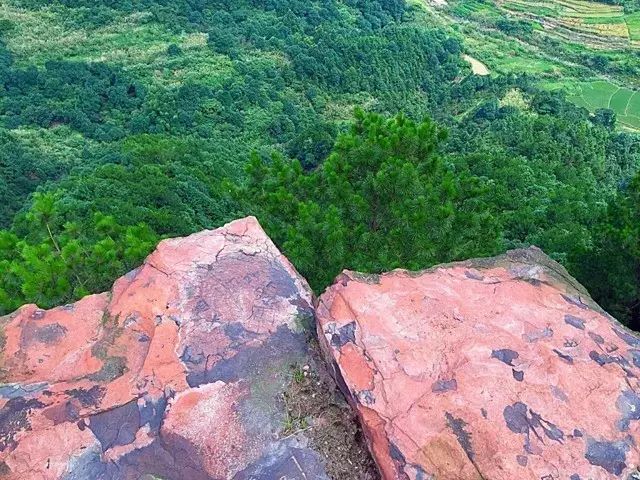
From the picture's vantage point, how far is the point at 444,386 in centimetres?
500

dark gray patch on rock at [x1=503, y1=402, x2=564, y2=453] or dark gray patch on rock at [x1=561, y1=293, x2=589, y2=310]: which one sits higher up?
dark gray patch on rock at [x1=503, y1=402, x2=564, y2=453]

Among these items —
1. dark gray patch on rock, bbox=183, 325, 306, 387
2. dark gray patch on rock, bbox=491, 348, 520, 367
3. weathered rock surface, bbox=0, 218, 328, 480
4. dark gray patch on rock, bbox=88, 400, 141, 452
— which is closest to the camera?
weathered rock surface, bbox=0, 218, 328, 480

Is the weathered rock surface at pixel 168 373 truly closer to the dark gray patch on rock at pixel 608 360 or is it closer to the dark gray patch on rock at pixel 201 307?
the dark gray patch on rock at pixel 201 307

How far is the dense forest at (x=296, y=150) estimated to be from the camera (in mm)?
8477

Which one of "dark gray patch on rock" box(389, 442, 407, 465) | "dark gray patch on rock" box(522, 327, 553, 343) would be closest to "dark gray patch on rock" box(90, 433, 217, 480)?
"dark gray patch on rock" box(389, 442, 407, 465)

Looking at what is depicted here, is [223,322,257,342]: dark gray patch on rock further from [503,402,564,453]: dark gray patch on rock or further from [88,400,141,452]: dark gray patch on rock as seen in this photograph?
[503,402,564,453]: dark gray patch on rock

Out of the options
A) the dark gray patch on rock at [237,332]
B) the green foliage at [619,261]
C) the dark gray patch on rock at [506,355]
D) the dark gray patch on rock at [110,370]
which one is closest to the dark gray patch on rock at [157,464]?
the dark gray patch on rock at [110,370]

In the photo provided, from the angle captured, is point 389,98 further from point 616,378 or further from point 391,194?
point 616,378

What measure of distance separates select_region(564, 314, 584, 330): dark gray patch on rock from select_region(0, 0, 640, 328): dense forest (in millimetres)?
2738

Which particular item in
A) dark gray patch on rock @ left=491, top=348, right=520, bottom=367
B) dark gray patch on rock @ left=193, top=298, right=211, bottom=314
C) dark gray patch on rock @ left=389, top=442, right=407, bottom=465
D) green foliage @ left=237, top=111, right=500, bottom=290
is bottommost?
green foliage @ left=237, top=111, right=500, bottom=290

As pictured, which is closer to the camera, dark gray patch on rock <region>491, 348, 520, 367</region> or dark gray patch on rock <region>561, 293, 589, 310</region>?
dark gray patch on rock <region>491, 348, 520, 367</region>

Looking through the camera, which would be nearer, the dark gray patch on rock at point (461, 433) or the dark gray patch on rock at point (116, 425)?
the dark gray patch on rock at point (461, 433)

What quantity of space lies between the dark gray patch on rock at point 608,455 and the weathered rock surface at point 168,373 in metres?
2.16

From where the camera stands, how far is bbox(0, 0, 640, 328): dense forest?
848cm
